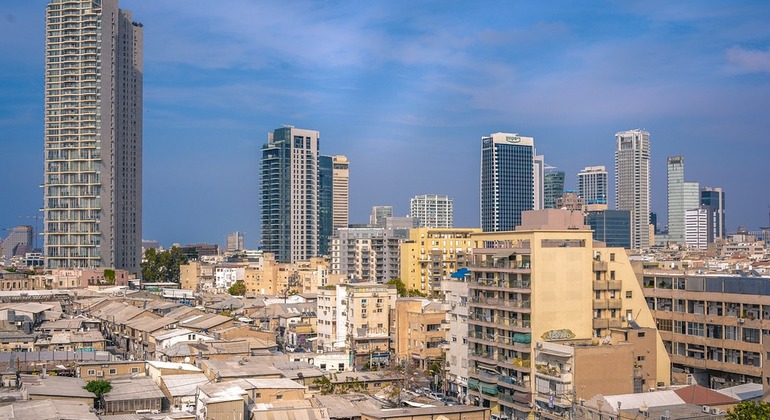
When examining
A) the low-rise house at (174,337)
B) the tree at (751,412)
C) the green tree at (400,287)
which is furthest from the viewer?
the green tree at (400,287)

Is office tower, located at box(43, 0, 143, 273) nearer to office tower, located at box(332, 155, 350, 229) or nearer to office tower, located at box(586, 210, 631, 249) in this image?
office tower, located at box(332, 155, 350, 229)

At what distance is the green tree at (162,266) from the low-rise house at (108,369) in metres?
76.7

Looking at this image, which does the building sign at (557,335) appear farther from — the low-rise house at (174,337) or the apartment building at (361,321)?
the low-rise house at (174,337)

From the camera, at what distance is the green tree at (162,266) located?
369ft

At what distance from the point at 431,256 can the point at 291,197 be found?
73.6 metres

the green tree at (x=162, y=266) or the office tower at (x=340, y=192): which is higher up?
the office tower at (x=340, y=192)

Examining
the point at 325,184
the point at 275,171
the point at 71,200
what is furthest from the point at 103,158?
the point at 325,184

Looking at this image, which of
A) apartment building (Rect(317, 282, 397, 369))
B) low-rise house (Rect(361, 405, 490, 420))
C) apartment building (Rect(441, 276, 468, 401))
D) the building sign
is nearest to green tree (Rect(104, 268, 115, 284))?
apartment building (Rect(317, 282, 397, 369))

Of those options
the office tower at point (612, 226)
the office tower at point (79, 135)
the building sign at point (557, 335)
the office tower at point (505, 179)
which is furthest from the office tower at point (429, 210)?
the building sign at point (557, 335)

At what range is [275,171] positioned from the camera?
155125 millimetres

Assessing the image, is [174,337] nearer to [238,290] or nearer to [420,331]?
[420,331]

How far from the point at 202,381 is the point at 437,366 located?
50.8ft

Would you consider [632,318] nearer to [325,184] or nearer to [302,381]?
[302,381]

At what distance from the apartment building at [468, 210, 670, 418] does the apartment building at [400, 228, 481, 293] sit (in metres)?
43.0
